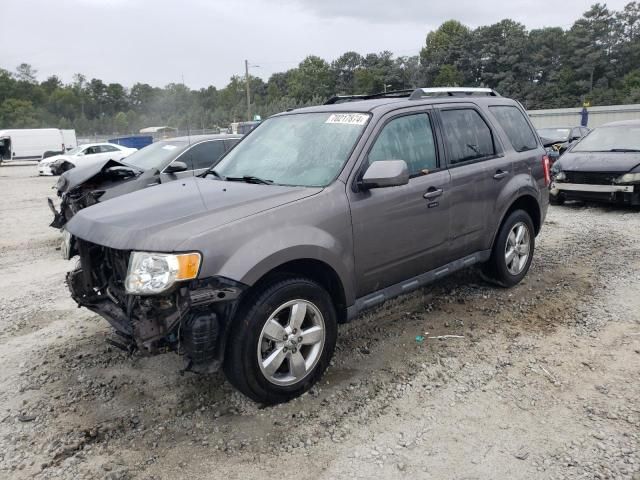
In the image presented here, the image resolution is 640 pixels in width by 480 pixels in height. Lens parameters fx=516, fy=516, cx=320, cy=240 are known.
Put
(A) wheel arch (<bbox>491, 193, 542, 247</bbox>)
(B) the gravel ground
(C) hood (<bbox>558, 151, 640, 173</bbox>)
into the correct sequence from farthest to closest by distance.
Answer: (C) hood (<bbox>558, 151, 640, 173</bbox>) < (A) wheel arch (<bbox>491, 193, 542, 247</bbox>) < (B) the gravel ground

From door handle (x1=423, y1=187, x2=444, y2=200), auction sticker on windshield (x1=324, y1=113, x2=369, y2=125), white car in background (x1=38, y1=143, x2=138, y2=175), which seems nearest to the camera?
auction sticker on windshield (x1=324, y1=113, x2=369, y2=125)

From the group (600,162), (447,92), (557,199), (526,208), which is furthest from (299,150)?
(557,199)

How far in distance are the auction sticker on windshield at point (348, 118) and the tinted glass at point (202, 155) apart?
4471mm

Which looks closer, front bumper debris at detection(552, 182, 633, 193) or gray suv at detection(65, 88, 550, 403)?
gray suv at detection(65, 88, 550, 403)

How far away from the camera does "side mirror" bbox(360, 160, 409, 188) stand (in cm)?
341

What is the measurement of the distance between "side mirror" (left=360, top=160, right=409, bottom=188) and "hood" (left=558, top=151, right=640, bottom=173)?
23.7 ft

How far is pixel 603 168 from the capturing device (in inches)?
360

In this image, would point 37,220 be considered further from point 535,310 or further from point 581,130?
point 581,130

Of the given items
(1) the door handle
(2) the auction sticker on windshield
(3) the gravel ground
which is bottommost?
(3) the gravel ground

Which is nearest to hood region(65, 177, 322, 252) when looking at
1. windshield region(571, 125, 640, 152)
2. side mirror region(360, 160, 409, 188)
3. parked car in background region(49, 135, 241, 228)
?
side mirror region(360, 160, 409, 188)

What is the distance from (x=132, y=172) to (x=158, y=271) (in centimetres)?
531

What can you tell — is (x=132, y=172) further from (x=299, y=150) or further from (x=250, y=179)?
(x=299, y=150)

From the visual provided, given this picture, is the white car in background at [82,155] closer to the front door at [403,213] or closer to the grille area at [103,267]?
the grille area at [103,267]

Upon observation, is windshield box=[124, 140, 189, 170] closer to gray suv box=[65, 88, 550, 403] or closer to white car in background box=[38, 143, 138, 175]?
gray suv box=[65, 88, 550, 403]
